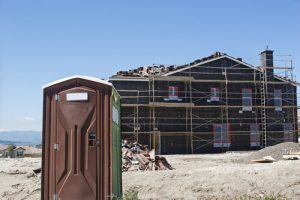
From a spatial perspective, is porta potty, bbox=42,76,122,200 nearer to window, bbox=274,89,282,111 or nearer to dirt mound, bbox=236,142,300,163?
dirt mound, bbox=236,142,300,163

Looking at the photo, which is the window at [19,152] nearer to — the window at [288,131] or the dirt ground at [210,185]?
the window at [288,131]

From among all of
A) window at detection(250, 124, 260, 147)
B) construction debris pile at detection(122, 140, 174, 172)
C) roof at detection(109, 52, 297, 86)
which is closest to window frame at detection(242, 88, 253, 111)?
window at detection(250, 124, 260, 147)

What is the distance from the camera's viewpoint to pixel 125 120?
3694cm

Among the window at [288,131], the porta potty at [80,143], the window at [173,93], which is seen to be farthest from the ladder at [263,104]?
the porta potty at [80,143]

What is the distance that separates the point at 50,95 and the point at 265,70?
35433 mm

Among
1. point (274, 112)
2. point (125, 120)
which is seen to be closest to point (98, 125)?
point (125, 120)

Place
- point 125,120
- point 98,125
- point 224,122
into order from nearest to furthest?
1. point 98,125
2. point 125,120
3. point 224,122

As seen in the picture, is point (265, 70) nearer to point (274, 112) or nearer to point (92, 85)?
point (274, 112)

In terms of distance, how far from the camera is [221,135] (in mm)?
39344

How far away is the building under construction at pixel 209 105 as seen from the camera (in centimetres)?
3744

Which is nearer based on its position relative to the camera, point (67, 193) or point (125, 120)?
point (67, 193)

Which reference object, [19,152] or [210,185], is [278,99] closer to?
[19,152]

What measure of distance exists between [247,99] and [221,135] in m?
4.40

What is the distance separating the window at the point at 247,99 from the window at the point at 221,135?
9.20 ft
